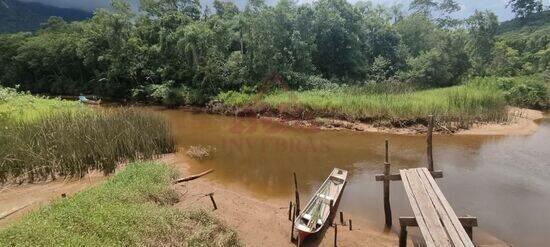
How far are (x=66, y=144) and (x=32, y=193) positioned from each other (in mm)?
1788

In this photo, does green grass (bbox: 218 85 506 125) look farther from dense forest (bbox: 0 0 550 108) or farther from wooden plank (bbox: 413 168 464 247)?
wooden plank (bbox: 413 168 464 247)

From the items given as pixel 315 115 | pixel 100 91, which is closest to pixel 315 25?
pixel 315 115

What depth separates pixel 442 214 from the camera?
639 centimetres

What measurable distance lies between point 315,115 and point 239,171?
9.02 meters

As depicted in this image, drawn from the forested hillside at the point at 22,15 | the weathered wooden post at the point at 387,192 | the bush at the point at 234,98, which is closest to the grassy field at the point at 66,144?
the weathered wooden post at the point at 387,192

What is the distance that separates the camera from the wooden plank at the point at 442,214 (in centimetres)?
561

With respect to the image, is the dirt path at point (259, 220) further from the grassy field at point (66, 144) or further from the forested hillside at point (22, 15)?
the forested hillside at point (22, 15)

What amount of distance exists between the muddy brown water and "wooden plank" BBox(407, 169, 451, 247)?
207cm

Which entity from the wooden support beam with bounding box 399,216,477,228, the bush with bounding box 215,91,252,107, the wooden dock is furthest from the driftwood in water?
the bush with bounding box 215,91,252,107

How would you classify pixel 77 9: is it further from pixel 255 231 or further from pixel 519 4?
pixel 255 231

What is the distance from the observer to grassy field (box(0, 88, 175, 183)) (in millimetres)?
11156

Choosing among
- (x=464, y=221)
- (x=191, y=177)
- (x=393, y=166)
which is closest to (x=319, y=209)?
(x=464, y=221)

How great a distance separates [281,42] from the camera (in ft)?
86.7

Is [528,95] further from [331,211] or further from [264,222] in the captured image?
[264,222]
